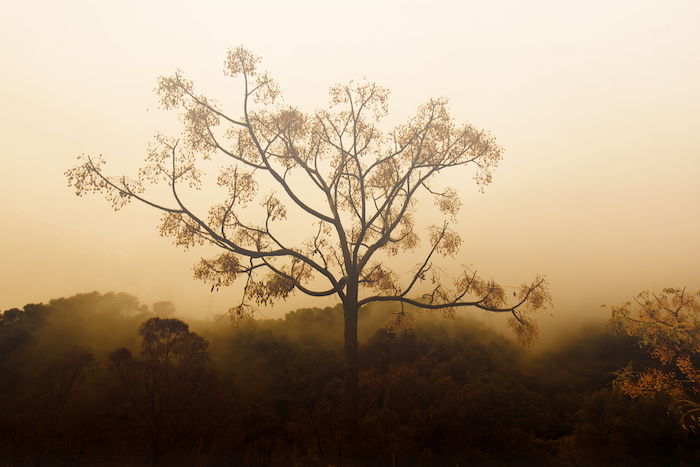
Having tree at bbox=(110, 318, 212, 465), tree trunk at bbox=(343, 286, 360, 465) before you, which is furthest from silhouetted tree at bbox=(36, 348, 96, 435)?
tree trunk at bbox=(343, 286, 360, 465)

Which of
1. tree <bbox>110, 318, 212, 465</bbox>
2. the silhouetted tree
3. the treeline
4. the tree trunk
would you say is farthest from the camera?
the silhouetted tree

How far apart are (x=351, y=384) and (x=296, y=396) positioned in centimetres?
2486

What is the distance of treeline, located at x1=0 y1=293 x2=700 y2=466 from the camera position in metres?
13.6

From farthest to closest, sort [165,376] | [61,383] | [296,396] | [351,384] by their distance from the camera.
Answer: [296,396]
[61,383]
[165,376]
[351,384]

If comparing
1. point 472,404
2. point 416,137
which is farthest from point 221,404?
point 416,137

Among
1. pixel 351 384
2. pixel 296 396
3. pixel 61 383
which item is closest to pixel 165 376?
pixel 61 383

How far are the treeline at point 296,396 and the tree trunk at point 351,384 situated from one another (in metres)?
0.52

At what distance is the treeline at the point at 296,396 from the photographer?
13.6 meters

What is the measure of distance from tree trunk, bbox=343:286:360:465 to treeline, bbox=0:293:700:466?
20.6 inches

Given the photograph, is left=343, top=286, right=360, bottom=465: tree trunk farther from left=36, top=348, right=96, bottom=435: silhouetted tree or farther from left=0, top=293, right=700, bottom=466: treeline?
left=36, top=348, right=96, bottom=435: silhouetted tree

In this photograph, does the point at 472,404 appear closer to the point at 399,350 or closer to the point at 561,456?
the point at 561,456

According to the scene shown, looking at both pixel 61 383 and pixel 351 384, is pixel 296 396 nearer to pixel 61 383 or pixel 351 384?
pixel 61 383

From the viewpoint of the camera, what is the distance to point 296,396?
33.4m

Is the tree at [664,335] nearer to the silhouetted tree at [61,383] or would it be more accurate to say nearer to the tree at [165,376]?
the tree at [165,376]
